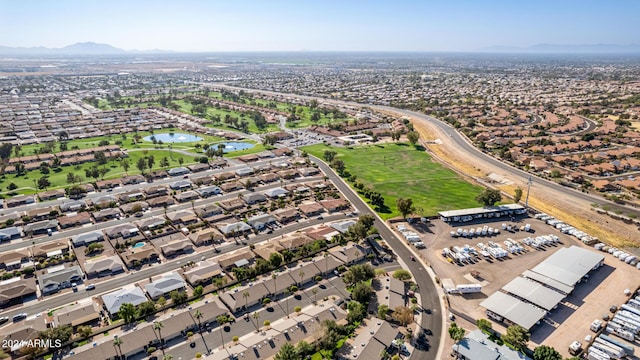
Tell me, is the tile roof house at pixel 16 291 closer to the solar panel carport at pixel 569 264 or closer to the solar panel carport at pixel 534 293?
the solar panel carport at pixel 534 293

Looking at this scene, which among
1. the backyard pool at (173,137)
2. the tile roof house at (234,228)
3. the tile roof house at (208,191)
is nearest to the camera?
the tile roof house at (234,228)

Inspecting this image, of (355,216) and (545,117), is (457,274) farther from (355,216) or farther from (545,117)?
(545,117)

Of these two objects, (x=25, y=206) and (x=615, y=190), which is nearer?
(x=25, y=206)

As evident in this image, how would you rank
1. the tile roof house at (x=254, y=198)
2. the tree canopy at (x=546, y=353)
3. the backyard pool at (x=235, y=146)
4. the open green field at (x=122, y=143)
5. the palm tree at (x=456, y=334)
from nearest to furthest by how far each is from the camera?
the tree canopy at (x=546, y=353) → the palm tree at (x=456, y=334) → the tile roof house at (x=254, y=198) → the open green field at (x=122, y=143) → the backyard pool at (x=235, y=146)

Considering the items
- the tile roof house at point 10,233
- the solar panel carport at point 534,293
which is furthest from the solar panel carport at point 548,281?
the tile roof house at point 10,233

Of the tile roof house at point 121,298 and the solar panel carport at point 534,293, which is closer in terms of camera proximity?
the tile roof house at point 121,298

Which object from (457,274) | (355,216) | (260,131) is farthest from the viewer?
(260,131)

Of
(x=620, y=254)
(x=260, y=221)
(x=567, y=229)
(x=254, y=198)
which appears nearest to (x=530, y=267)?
(x=620, y=254)

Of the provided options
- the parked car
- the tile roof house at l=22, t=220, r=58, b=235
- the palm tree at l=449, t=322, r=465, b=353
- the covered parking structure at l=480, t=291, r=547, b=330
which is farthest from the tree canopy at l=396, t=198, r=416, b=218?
the tile roof house at l=22, t=220, r=58, b=235

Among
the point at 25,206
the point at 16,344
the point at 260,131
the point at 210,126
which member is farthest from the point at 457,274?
the point at 210,126
